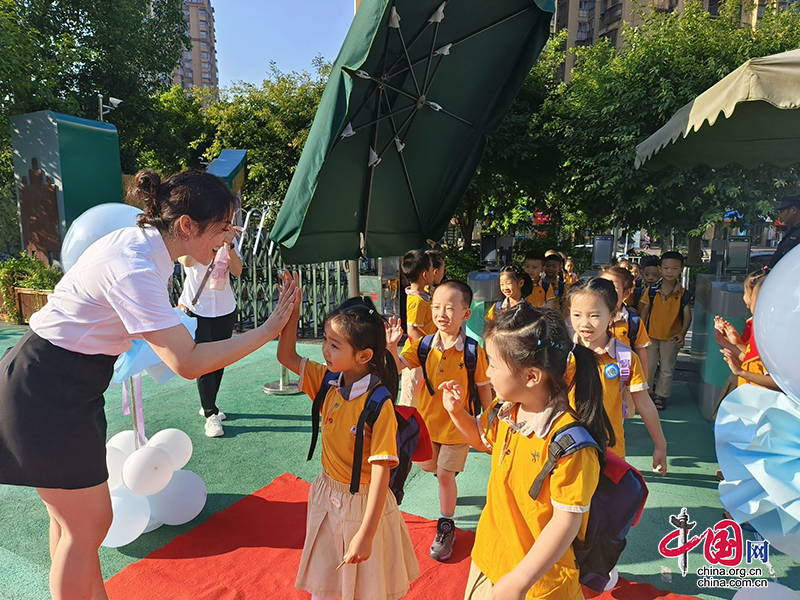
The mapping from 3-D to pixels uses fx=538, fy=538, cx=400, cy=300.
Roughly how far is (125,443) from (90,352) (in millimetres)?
1523

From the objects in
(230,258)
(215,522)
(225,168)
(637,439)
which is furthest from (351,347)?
(225,168)

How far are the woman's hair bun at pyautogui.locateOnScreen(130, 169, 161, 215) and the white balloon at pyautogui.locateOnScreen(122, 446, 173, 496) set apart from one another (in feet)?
4.65

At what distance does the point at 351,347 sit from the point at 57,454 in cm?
99

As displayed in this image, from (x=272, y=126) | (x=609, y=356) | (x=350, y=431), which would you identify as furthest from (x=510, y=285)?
(x=272, y=126)

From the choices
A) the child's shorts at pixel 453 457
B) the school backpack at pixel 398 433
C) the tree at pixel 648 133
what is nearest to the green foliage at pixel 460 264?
the tree at pixel 648 133

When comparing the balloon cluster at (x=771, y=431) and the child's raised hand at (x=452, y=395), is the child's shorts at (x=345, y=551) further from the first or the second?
the balloon cluster at (x=771, y=431)

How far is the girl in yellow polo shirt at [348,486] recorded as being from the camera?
6.14 ft

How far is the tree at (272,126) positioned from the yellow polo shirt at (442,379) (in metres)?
11.7

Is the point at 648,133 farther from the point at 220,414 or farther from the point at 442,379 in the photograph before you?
the point at 220,414

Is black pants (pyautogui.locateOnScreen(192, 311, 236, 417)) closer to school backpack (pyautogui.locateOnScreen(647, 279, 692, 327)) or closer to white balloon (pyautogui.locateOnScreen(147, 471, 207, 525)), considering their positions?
white balloon (pyautogui.locateOnScreen(147, 471, 207, 525))

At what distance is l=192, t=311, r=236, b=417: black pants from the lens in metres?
3.96

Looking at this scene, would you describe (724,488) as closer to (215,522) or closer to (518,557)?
(518,557)

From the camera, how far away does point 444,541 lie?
2.63 m

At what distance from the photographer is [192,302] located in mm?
3922
